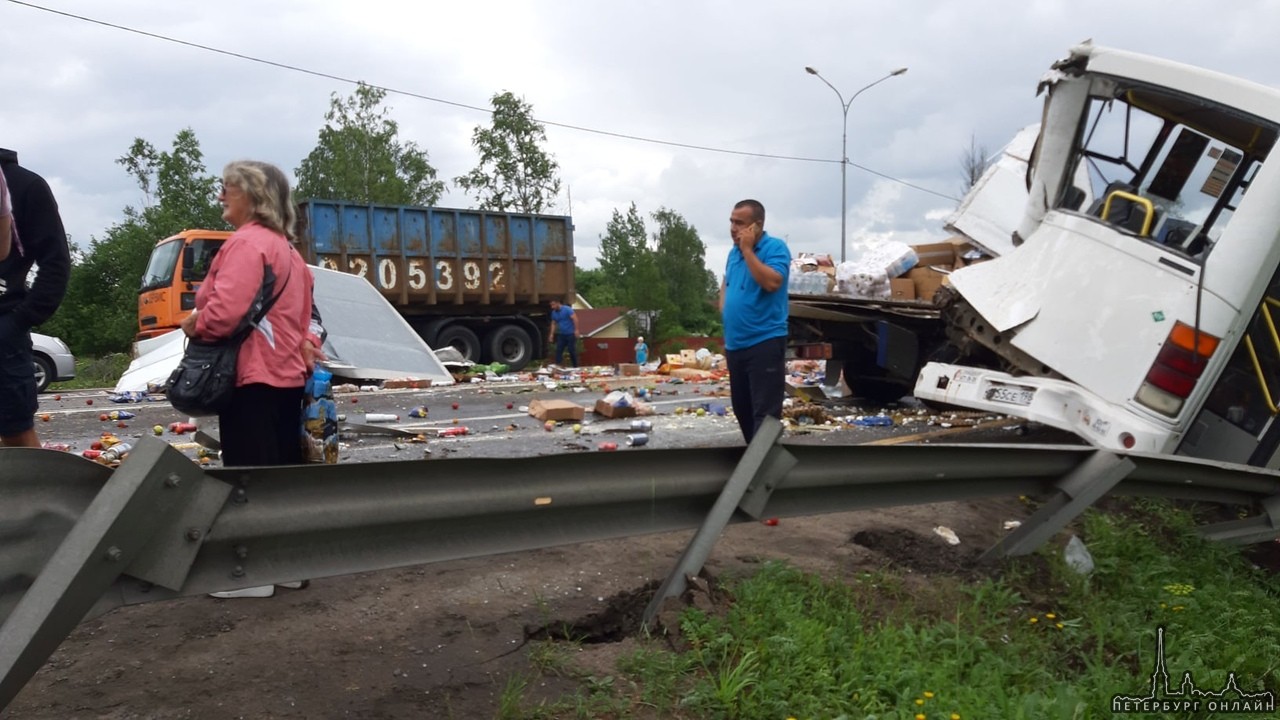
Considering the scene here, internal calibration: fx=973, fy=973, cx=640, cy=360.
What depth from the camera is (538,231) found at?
2250 cm

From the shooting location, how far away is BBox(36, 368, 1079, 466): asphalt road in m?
8.00

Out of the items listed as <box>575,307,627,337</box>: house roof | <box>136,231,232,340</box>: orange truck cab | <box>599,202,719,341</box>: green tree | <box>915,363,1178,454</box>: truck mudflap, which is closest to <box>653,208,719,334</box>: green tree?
<box>599,202,719,341</box>: green tree

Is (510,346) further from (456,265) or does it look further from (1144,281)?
(1144,281)

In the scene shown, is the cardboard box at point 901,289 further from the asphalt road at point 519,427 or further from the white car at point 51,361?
the white car at point 51,361

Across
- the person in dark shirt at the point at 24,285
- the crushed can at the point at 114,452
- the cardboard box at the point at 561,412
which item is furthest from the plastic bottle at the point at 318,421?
the cardboard box at the point at 561,412

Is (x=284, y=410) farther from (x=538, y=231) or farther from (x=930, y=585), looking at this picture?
(x=538, y=231)

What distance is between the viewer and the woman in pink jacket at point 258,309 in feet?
11.0

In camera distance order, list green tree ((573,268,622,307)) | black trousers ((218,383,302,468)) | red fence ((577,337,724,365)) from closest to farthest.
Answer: black trousers ((218,383,302,468)), red fence ((577,337,724,365)), green tree ((573,268,622,307))

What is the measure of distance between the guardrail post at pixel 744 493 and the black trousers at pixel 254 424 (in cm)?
151

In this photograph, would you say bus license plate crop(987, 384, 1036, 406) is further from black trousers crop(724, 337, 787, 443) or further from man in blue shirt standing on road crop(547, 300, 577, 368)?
man in blue shirt standing on road crop(547, 300, 577, 368)

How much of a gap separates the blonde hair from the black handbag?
372 millimetres

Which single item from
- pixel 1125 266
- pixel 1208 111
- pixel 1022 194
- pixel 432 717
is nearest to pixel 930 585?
pixel 432 717

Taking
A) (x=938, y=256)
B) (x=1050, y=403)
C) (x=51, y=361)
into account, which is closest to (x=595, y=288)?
(x=51, y=361)

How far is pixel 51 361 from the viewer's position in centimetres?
1556
